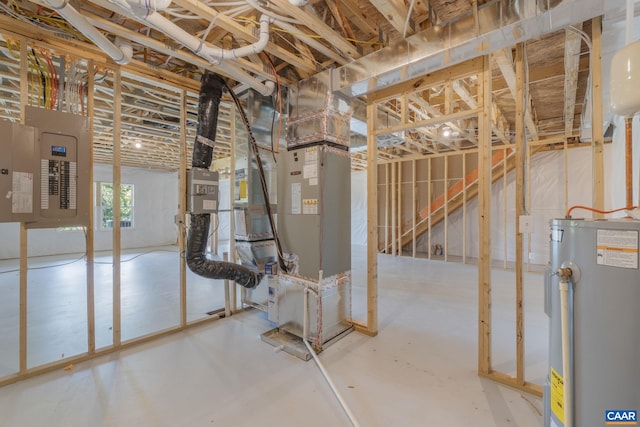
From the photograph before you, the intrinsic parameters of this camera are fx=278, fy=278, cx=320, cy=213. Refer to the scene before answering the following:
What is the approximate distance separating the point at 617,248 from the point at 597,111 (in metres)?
1.15

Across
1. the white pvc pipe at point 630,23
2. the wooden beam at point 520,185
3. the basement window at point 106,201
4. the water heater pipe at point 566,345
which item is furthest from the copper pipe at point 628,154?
the basement window at point 106,201

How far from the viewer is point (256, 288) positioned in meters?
3.26

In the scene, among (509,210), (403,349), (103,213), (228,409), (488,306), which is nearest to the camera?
(228,409)

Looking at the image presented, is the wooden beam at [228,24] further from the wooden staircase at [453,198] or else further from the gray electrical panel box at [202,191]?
the wooden staircase at [453,198]

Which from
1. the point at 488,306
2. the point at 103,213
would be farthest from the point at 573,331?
the point at 103,213

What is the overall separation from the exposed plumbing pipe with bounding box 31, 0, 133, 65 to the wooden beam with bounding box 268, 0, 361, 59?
3.98 ft

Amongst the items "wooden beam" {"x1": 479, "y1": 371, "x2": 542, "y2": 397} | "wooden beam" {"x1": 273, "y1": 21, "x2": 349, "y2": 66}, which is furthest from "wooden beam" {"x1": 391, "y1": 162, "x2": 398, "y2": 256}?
"wooden beam" {"x1": 479, "y1": 371, "x2": 542, "y2": 397}

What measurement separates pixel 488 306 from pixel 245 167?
2664mm

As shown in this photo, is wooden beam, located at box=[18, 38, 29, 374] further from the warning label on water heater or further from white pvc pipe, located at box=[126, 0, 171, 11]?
the warning label on water heater

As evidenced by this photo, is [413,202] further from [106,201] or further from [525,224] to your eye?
[106,201]

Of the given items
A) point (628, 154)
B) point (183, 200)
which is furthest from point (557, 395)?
point (183, 200)

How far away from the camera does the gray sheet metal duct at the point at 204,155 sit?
2.63 meters

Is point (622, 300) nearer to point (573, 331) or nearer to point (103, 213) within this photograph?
point (573, 331)

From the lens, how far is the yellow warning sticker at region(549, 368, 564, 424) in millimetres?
1154
